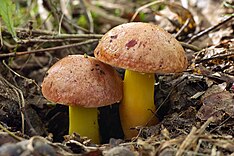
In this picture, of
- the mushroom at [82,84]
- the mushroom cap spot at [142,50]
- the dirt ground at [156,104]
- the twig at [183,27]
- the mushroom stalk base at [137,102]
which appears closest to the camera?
the dirt ground at [156,104]

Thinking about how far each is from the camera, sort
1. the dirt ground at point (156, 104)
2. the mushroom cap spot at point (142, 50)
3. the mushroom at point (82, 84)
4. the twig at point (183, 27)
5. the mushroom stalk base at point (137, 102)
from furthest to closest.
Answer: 1. the twig at point (183, 27)
2. the mushroom stalk base at point (137, 102)
3. the mushroom at point (82, 84)
4. the mushroom cap spot at point (142, 50)
5. the dirt ground at point (156, 104)

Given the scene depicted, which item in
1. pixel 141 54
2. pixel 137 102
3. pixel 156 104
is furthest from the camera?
pixel 156 104

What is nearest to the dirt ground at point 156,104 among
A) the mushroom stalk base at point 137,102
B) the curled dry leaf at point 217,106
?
the curled dry leaf at point 217,106

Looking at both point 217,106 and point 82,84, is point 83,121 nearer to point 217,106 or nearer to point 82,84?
point 82,84

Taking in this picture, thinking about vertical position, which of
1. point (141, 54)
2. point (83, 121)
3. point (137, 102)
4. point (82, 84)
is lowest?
point (83, 121)

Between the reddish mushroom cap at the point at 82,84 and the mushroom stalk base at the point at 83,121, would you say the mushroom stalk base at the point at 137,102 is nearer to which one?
the reddish mushroom cap at the point at 82,84

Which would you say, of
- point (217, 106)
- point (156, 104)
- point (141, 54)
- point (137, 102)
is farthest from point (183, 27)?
point (141, 54)

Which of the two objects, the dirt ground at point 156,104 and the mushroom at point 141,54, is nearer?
the dirt ground at point 156,104

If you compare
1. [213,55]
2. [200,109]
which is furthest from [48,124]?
[213,55]
